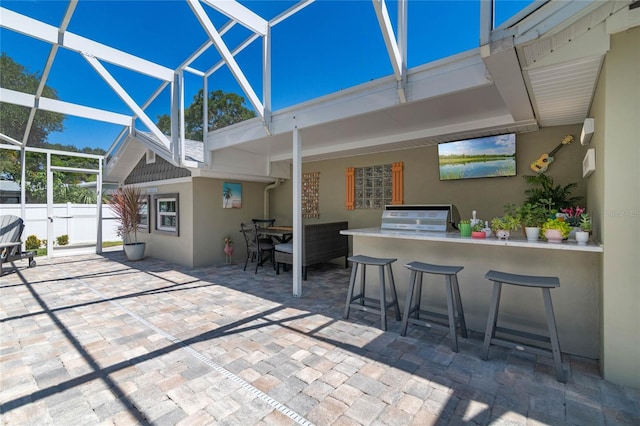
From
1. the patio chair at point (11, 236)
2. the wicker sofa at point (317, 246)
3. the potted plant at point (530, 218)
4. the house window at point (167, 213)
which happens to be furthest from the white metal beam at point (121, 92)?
the potted plant at point (530, 218)

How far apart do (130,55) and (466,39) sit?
5.80 metres

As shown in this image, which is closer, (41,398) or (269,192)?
(41,398)

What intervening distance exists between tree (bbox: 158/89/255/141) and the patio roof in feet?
0.63

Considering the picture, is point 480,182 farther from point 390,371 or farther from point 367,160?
point 390,371

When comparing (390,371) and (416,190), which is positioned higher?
(416,190)

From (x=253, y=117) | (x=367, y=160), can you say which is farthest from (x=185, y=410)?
(x=367, y=160)

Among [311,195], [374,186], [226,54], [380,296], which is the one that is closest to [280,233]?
[311,195]

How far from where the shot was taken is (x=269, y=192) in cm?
841

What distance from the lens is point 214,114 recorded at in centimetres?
614

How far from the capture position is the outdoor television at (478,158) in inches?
184

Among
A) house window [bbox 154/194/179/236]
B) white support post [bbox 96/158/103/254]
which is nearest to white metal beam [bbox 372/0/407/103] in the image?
house window [bbox 154/194/179/236]

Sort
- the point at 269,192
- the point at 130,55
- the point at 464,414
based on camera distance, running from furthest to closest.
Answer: the point at 269,192, the point at 130,55, the point at 464,414

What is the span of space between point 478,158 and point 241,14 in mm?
4338

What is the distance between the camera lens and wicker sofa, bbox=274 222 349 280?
5652 mm
